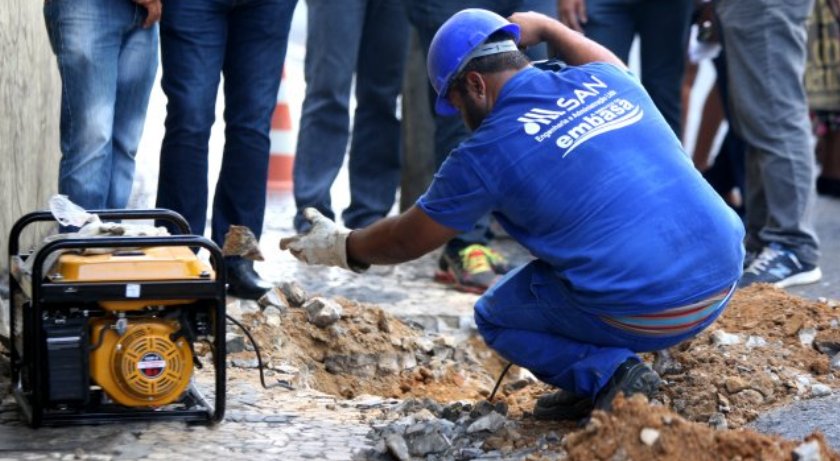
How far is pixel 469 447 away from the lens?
13.2 feet

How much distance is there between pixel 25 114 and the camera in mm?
6113

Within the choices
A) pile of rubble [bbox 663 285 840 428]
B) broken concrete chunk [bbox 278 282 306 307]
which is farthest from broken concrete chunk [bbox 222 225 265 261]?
pile of rubble [bbox 663 285 840 428]

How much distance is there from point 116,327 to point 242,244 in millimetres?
815

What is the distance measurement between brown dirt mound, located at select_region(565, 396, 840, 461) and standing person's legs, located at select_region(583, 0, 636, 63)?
3.71 m

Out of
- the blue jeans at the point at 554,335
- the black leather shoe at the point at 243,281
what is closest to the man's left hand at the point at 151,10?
the black leather shoe at the point at 243,281

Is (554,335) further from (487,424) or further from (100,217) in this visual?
(100,217)

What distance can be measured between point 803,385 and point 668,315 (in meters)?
0.71

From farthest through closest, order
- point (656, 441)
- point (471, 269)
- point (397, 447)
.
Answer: point (471, 269), point (397, 447), point (656, 441)

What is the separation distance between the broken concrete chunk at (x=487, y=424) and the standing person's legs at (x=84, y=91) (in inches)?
65.3

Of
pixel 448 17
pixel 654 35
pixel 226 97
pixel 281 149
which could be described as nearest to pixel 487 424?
pixel 226 97

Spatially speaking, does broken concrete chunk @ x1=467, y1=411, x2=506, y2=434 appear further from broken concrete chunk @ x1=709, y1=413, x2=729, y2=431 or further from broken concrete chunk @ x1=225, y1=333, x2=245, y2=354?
broken concrete chunk @ x1=225, y1=333, x2=245, y2=354

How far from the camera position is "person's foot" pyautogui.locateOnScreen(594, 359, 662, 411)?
13.2 feet

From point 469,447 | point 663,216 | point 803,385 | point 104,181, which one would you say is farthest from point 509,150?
point 104,181

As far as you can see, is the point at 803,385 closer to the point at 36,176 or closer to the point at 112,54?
the point at 112,54
